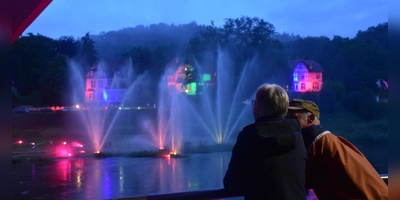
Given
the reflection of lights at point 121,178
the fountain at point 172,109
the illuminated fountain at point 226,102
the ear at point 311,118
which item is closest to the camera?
the ear at point 311,118

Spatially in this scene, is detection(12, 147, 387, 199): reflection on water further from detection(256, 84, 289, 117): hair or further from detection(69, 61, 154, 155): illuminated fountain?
detection(256, 84, 289, 117): hair

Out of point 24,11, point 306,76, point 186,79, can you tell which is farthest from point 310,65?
point 24,11

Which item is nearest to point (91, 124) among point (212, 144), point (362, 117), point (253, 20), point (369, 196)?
point (212, 144)

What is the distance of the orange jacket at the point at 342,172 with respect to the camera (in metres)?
1.85

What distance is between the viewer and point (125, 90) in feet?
117

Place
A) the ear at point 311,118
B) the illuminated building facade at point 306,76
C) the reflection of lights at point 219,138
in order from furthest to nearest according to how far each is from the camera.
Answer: the illuminated building facade at point 306,76 → the reflection of lights at point 219,138 → the ear at point 311,118

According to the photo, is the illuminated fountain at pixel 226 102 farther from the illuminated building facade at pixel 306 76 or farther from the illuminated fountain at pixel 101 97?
the illuminated fountain at pixel 101 97

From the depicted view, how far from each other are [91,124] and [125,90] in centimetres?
759

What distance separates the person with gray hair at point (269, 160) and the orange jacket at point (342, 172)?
0.12 meters

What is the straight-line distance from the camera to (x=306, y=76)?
3506 centimetres

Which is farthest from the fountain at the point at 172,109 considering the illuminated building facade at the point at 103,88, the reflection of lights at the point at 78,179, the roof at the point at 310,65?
the roof at the point at 310,65

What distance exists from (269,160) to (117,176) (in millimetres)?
13473

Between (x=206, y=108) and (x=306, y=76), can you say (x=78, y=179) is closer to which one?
(x=206, y=108)

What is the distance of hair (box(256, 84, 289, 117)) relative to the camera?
1.82 metres
